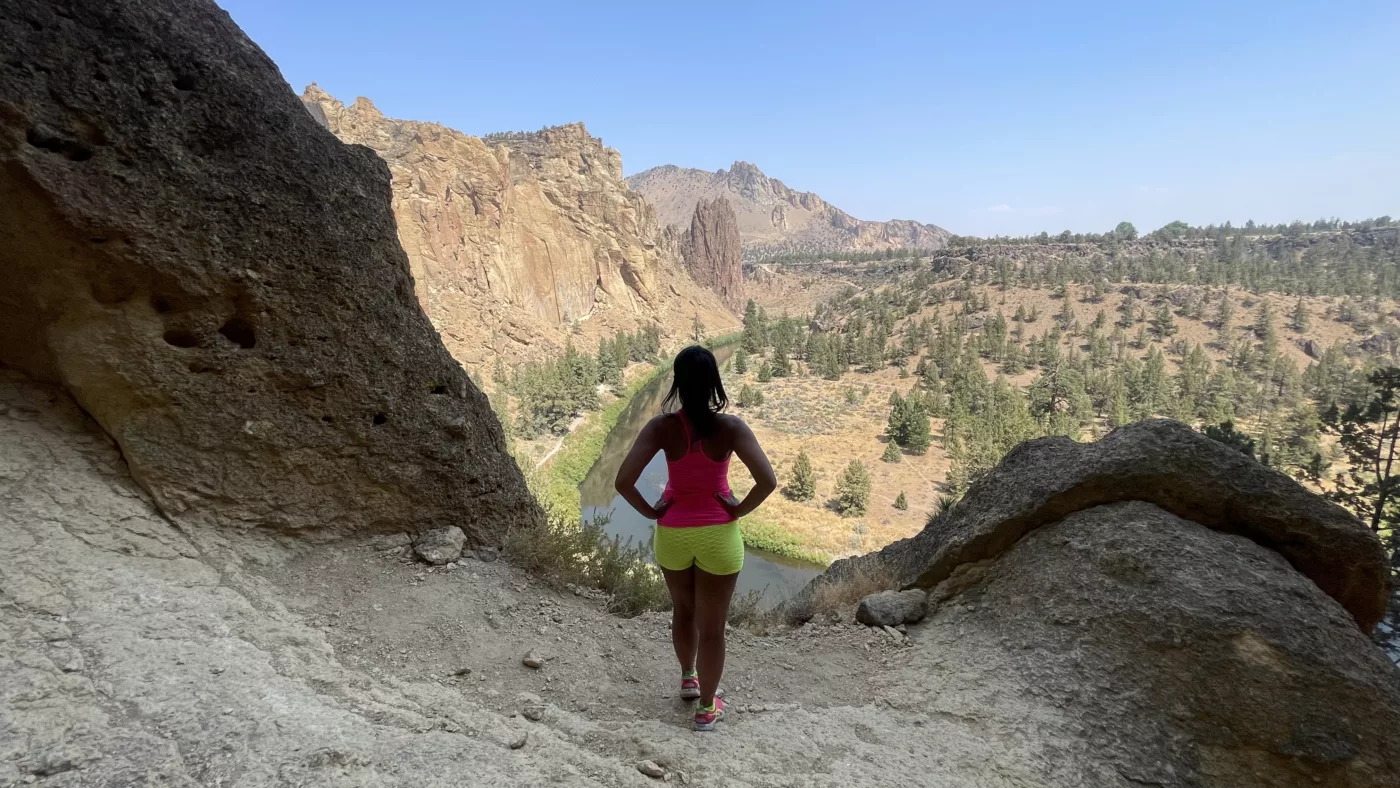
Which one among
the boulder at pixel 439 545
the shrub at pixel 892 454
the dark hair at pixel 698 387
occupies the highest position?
the dark hair at pixel 698 387

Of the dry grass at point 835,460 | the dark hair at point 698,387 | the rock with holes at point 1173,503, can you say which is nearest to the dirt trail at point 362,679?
the rock with holes at point 1173,503

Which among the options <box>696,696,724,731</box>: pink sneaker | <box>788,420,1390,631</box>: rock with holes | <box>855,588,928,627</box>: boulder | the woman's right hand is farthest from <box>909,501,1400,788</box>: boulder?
the woman's right hand

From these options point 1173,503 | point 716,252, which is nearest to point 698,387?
point 1173,503

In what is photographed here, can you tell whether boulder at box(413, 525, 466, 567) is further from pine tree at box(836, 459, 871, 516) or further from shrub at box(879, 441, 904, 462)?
shrub at box(879, 441, 904, 462)

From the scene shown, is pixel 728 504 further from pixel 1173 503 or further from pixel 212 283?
pixel 212 283

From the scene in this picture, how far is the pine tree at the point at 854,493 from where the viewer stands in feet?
96.5

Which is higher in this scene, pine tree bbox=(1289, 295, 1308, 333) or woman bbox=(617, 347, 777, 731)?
pine tree bbox=(1289, 295, 1308, 333)

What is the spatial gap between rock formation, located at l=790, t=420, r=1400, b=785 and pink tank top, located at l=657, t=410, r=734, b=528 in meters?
2.76

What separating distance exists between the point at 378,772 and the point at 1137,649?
4508 mm

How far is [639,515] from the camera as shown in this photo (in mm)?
24734

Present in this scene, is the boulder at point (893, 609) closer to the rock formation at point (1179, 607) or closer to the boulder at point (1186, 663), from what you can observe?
the rock formation at point (1179, 607)

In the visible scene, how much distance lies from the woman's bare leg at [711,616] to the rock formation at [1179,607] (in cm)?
233

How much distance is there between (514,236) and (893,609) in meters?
72.5

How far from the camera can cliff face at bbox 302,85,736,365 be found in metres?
58.9
